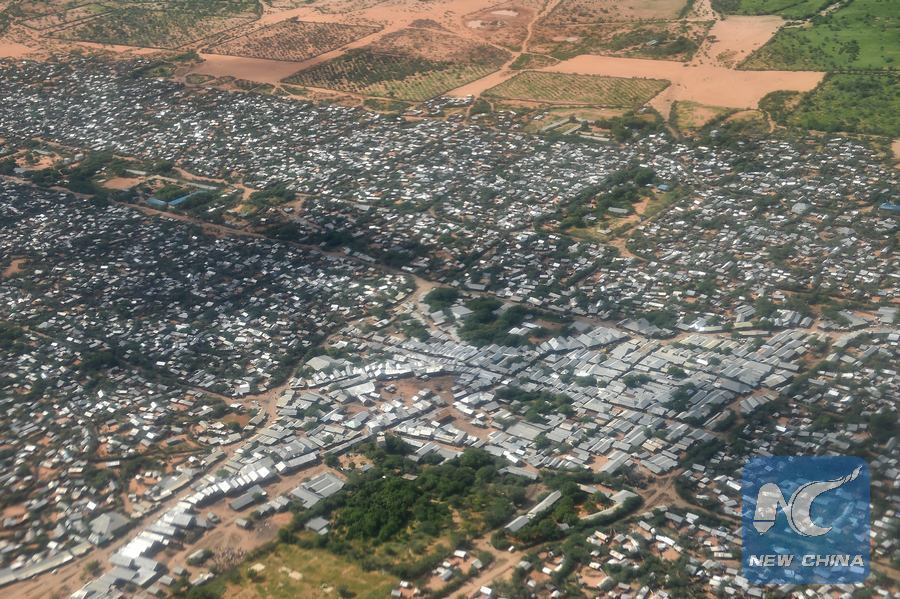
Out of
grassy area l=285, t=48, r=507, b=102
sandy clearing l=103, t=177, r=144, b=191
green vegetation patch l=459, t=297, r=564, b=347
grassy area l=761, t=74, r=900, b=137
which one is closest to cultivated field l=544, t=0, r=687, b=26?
grassy area l=285, t=48, r=507, b=102

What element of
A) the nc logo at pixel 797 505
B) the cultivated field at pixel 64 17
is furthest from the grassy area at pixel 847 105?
the cultivated field at pixel 64 17

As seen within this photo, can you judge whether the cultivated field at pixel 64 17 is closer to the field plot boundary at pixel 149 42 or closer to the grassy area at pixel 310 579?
the field plot boundary at pixel 149 42

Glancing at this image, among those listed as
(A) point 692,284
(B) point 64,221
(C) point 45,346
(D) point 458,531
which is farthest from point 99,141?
(D) point 458,531

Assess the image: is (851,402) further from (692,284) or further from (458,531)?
(458,531)

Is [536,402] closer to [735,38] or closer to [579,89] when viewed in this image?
[579,89]

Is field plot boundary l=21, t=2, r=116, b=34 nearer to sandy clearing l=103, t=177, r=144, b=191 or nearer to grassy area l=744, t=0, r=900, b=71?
sandy clearing l=103, t=177, r=144, b=191
